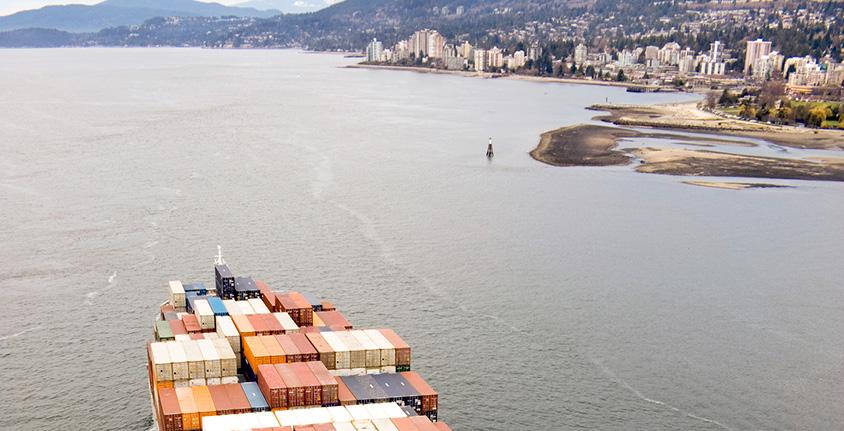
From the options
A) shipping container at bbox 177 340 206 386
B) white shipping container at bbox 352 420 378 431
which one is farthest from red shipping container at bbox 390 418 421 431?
shipping container at bbox 177 340 206 386

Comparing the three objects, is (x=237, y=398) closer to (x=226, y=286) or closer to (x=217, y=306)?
(x=217, y=306)

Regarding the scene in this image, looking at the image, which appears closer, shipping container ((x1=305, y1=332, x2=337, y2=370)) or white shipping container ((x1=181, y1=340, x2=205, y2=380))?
white shipping container ((x1=181, y1=340, x2=205, y2=380))

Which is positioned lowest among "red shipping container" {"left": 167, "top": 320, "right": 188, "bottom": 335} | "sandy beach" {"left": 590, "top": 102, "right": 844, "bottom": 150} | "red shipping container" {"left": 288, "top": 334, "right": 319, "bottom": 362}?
"sandy beach" {"left": 590, "top": 102, "right": 844, "bottom": 150}

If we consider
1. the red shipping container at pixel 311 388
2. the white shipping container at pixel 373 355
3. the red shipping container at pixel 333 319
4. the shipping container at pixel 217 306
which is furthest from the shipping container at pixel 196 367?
the red shipping container at pixel 333 319

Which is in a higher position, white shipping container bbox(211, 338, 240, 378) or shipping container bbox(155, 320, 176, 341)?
white shipping container bbox(211, 338, 240, 378)

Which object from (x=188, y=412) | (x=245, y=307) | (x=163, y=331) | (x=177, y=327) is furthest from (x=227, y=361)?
(x=245, y=307)

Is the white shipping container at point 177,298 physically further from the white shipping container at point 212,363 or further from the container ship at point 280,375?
the white shipping container at point 212,363

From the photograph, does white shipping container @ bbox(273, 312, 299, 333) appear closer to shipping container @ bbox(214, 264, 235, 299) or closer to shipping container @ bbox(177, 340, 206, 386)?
shipping container @ bbox(177, 340, 206, 386)

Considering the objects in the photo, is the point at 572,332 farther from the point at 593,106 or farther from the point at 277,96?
the point at 277,96
